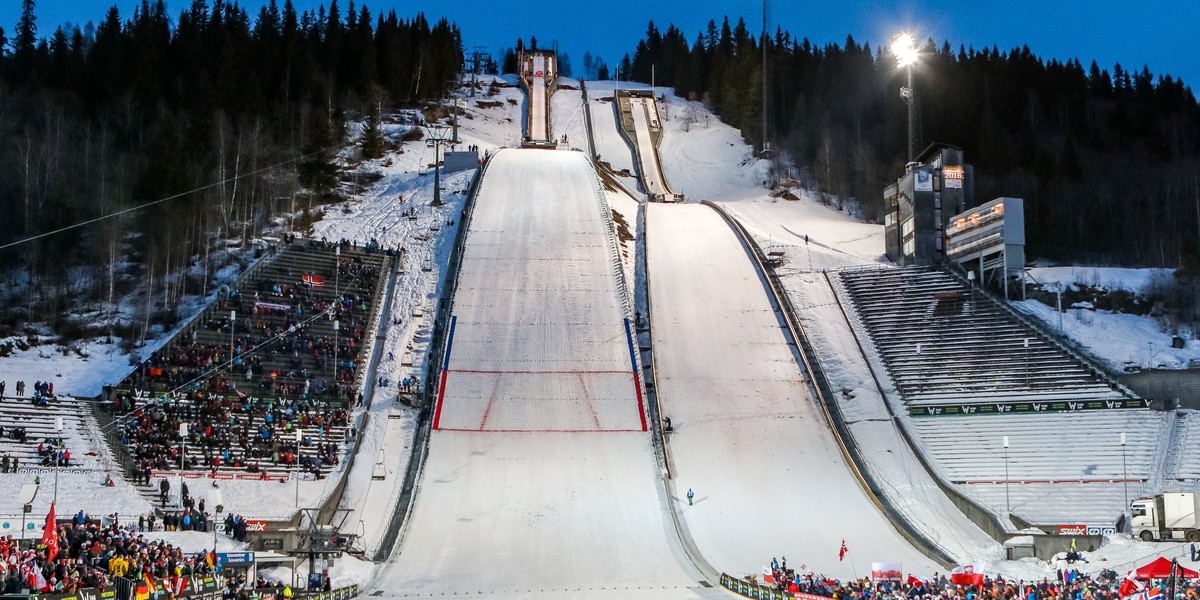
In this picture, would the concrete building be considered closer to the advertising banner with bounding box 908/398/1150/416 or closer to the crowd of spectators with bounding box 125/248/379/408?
the advertising banner with bounding box 908/398/1150/416

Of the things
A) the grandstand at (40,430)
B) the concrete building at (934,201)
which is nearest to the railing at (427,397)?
the grandstand at (40,430)

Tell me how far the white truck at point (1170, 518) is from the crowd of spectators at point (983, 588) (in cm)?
419

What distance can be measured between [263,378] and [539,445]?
8.09m

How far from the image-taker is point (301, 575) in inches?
800

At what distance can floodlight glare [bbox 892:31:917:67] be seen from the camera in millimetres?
45531

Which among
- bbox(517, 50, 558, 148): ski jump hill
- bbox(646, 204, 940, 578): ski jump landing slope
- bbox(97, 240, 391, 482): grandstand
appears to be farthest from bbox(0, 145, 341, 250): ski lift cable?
bbox(517, 50, 558, 148): ski jump hill

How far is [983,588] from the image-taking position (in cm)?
1678

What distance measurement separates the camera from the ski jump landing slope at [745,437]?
77.5ft

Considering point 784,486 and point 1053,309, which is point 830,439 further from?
point 1053,309

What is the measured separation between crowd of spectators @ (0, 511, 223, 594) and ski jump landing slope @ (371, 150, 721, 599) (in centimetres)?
431

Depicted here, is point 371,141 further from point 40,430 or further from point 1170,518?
point 1170,518

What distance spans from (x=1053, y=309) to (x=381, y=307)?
2209cm

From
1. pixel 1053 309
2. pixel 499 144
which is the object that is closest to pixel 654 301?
pixel 1053 309

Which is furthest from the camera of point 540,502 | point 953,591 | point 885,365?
point 885,365
